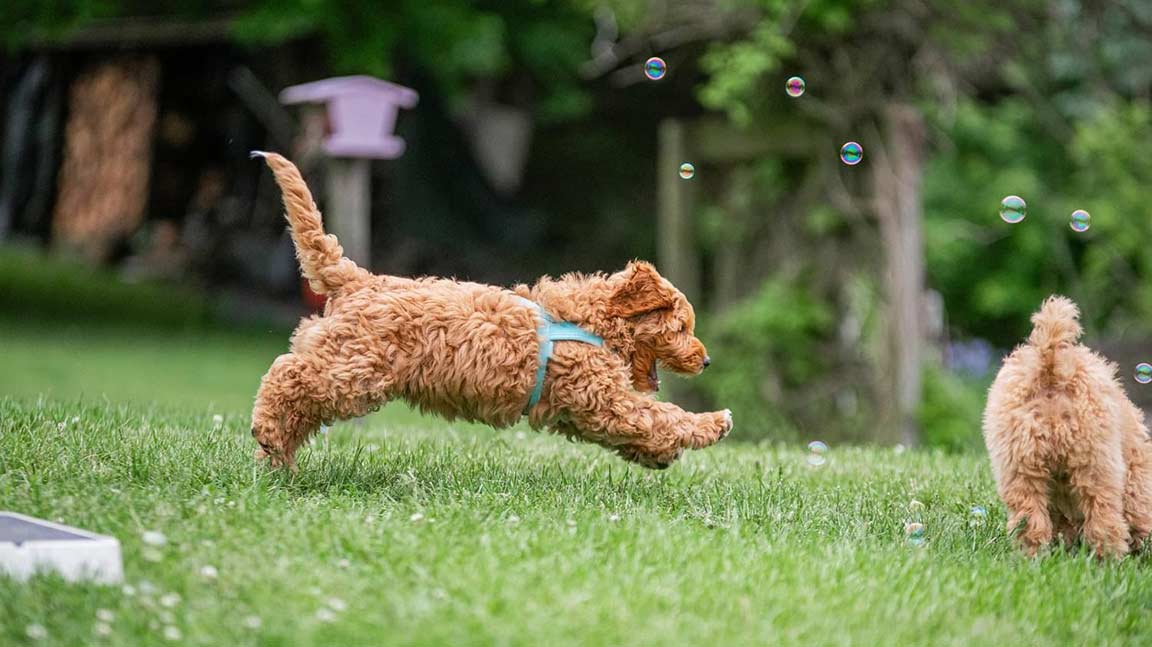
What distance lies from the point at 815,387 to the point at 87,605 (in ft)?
21.8

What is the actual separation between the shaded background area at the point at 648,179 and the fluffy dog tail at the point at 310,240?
3.98 meters

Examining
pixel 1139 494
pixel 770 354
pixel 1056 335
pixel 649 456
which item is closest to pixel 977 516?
pixel 1139 494

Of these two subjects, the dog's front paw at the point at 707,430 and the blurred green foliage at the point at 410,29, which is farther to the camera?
the blurred green foliage at the point at 410,29

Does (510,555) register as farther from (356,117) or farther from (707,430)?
(356,117)

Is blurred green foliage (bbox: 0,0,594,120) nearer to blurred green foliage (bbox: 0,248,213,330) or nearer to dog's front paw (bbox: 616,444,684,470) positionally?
blurred green foliage (bbox: 0,248,213,330)

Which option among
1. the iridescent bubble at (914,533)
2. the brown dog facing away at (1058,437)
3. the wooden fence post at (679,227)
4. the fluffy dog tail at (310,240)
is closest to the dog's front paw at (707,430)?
the iridescent bubble at (914,533)

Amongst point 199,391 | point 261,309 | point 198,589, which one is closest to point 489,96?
point 261,309

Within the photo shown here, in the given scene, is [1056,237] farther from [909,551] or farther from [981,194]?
[909,551]

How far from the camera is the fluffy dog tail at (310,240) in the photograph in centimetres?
470

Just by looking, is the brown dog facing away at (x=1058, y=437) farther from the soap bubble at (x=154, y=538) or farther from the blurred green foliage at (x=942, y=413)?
the blurred green foliage at (x=942, y=413)

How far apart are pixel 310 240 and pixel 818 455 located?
9.73 feet

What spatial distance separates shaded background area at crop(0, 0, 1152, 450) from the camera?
913 cm

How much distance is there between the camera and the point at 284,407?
15.0ft

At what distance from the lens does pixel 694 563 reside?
4008mm
